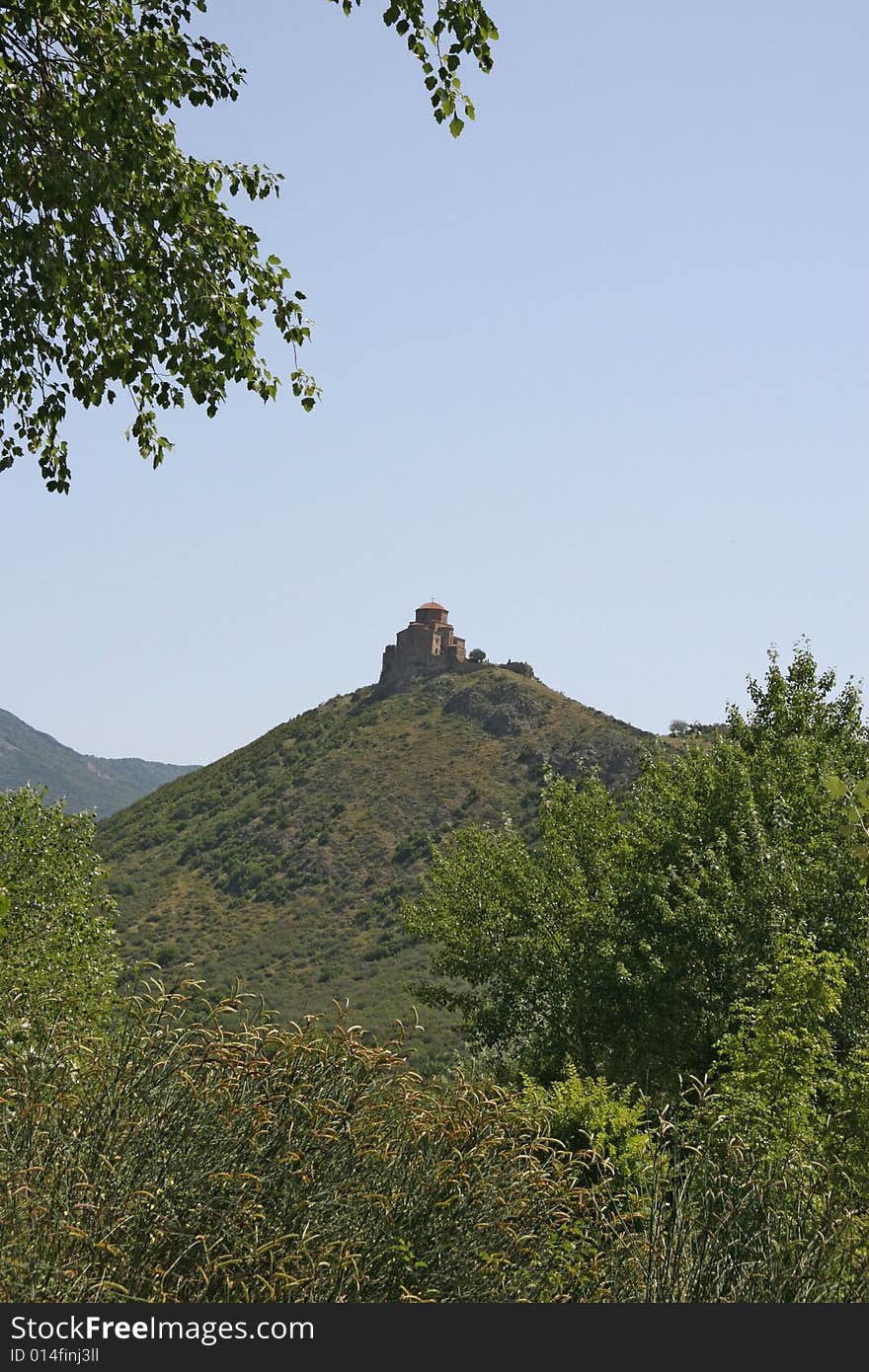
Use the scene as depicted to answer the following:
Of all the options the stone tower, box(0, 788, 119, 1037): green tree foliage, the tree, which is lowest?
box(0, 788, 119, 1037): green tree foliage

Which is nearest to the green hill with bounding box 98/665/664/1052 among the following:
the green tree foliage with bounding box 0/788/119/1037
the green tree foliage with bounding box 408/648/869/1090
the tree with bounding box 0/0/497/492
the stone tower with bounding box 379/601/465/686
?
the stone tower with bounding box 379/601/465/686

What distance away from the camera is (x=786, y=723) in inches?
1019

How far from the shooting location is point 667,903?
824 inches

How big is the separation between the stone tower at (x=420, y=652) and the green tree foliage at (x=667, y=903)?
96096mm

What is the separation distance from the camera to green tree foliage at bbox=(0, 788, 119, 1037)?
22609 millimetres

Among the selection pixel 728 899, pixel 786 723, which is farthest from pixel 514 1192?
pixel 786 723

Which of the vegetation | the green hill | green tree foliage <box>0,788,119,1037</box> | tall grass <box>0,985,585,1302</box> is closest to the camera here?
tall grass <box>0,985,585,1302</box>

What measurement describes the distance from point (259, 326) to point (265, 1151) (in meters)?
5.71

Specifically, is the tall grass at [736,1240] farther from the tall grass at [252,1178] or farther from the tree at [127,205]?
the tree at [127,205]

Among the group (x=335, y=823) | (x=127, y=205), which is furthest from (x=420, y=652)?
(x=127, y=205)

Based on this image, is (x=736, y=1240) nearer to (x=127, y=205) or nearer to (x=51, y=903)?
(x=127, y=205)

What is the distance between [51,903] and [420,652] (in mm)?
99548

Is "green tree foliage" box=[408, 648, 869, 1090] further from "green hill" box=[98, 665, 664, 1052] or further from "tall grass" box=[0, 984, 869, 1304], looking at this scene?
"green hill" box=[98, 665, 664, 1052]

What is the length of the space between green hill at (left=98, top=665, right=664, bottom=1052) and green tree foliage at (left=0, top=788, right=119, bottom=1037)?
130 feet
